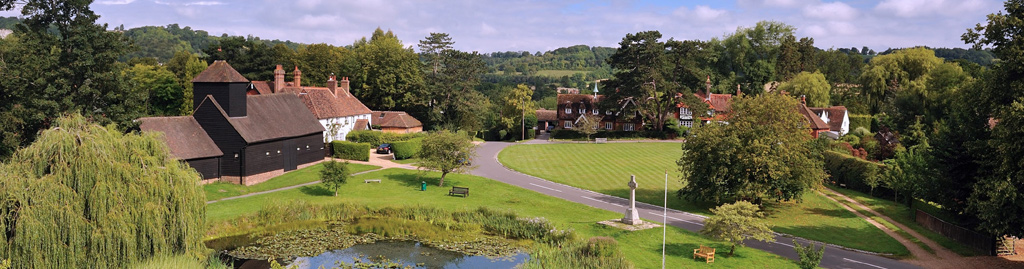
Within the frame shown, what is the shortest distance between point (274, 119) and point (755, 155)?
29.8 meters

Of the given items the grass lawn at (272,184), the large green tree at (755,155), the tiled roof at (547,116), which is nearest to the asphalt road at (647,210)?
the large green tree at (755,155)

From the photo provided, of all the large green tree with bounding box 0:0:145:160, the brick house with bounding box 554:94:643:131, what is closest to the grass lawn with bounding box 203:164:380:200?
the large green tree with bounding box 0:0:145:160

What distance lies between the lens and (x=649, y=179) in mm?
45719

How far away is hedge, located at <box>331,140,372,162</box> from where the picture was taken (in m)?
49.0

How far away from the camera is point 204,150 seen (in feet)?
125

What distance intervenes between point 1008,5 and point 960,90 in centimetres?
390

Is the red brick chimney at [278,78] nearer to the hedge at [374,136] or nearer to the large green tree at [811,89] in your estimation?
the hedge at [374,136]

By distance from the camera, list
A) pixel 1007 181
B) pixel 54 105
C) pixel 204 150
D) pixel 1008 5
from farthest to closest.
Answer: pixel 204 150 < pixel 54 105 < pixel 1008 5 < pixel 1007 181

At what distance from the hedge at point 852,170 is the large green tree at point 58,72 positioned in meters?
43.3

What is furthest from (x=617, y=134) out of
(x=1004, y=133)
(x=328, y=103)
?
→ (x=1004, y=133)

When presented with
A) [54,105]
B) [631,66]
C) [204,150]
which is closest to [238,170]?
[204,150]

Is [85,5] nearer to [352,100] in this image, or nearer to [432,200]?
[432,200]

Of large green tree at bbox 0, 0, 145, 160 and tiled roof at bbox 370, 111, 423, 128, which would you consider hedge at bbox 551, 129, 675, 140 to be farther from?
large green tree at bbox 0, 0, 145, 160

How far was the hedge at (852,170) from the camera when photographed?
42.3 metres
